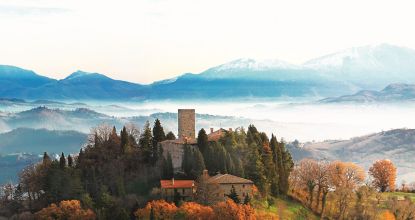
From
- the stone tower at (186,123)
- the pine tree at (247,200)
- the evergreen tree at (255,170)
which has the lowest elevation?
the pine tree at (247,200)

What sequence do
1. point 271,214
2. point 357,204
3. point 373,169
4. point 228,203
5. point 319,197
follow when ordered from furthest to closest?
point 373,169 → point 319,197 → point 357,204 → point 271,214 → point 228,203

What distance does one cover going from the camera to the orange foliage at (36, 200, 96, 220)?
72.8m

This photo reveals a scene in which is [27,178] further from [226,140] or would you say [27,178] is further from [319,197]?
[319,197]

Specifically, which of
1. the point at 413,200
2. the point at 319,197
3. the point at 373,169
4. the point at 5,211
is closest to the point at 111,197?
the point at 5,211

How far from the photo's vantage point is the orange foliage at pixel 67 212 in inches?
2868

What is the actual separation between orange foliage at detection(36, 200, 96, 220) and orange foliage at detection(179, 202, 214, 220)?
1074cm

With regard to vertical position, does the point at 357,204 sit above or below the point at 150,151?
below

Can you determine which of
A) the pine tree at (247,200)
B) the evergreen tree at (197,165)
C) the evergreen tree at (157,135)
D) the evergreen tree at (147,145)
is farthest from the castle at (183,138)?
the pine tree at (247,200)

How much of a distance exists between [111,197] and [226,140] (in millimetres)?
14812

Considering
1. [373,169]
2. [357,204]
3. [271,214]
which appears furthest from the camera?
[373,169]

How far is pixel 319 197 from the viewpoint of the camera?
86000mm

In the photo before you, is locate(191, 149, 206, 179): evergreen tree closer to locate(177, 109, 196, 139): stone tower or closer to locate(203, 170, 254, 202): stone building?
locate(203, 170, 254, 202): stone building

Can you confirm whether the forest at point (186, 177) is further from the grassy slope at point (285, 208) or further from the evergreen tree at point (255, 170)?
the grassy slope at point (285, 208)

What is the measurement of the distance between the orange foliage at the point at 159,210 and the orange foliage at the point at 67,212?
558cm
